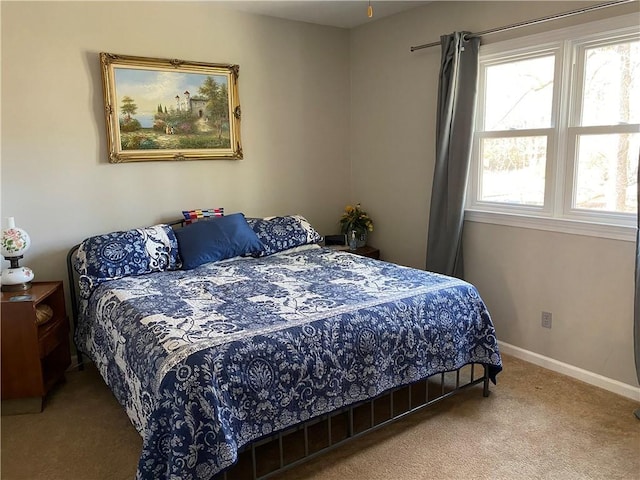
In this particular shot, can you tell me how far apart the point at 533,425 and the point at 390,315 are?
992 mm

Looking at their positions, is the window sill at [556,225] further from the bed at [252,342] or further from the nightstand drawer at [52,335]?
the nightstand drawer at [52,335]

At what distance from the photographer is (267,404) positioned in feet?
6.77

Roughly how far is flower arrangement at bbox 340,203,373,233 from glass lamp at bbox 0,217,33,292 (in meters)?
2.48

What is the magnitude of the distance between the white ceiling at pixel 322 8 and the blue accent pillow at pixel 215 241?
1.61m

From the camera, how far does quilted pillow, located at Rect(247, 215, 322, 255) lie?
3.71 meters

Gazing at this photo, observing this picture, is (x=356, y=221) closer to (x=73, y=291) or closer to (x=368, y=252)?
(x=368, y=252)

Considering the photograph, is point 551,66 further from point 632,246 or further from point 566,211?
point 632,246

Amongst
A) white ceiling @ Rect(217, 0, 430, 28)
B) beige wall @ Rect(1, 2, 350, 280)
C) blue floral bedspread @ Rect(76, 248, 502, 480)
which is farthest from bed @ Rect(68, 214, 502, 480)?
white ceiling @ Rect(217, 0, 430, 28)

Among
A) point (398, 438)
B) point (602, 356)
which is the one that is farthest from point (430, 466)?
point (602, 356)

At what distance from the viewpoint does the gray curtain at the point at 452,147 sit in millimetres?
3473

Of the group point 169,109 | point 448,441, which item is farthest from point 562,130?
point 169,109

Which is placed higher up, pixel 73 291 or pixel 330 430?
pixel 73 291

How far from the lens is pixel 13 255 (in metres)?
2.96

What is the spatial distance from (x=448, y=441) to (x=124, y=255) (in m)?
2.18
